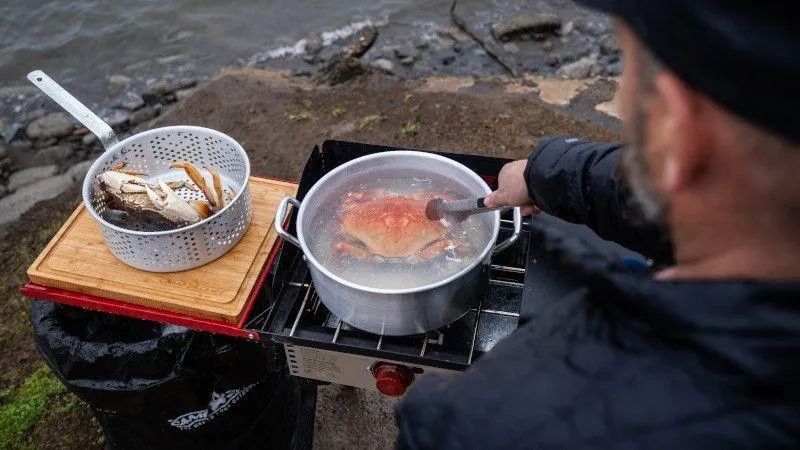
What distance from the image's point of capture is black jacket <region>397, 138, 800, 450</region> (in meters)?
0.87

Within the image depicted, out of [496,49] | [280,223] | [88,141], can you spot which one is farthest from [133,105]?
[280,223]

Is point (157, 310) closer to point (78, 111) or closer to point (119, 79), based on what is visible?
point (78, 111)

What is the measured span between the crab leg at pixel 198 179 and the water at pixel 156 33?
567cm

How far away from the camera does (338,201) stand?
2.32 m

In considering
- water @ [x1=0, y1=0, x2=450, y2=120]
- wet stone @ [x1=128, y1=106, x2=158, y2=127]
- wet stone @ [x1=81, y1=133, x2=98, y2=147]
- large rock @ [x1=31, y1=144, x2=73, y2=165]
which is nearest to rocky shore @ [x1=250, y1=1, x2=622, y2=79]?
water @ [x1=0, y1=0, x2=450, y2=120]

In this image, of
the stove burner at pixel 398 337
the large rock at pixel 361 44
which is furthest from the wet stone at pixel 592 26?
the stove burner at pixel 398 337

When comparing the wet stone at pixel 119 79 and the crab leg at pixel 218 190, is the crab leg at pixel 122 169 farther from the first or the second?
the wet stone at pixel 119 79

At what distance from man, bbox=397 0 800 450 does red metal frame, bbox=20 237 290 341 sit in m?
1.17

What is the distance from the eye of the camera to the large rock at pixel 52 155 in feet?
20.4

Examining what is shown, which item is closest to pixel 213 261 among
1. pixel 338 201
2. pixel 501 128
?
pixel 338 201

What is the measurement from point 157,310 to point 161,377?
1.05 ft

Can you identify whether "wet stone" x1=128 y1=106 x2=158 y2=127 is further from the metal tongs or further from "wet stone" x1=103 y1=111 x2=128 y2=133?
the metal tongs

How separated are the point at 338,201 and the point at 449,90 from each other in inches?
161

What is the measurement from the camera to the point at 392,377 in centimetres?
219
